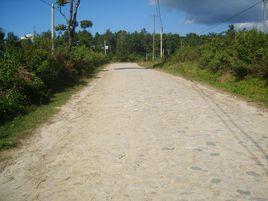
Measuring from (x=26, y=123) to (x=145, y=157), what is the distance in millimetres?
4494

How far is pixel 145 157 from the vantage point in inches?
247

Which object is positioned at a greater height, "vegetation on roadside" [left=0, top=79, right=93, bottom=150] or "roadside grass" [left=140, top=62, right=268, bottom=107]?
"roadside grass" [left=140, top=62, right=268, bottom=107]

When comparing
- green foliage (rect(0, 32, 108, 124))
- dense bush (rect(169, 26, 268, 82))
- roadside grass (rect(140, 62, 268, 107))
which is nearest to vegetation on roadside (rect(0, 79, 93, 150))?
green foliage (rect(0, 32, 108, 124))

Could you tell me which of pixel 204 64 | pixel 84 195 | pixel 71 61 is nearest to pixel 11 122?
pixel 84 195

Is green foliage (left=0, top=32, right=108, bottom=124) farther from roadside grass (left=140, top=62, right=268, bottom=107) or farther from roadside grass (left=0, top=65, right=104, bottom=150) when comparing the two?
roadside grass (left=140, top=62, right=268, bottom=107)

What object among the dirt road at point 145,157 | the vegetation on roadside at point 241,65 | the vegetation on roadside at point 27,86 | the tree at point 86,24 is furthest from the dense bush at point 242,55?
the tree at point 86,24

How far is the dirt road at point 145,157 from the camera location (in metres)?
4.91

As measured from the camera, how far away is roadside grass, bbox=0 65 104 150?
7772mm

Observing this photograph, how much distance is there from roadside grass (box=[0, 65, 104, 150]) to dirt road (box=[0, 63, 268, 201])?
1.07 ft

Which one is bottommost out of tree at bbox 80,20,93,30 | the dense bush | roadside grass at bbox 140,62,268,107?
roadside grass at bbox 140,62,268,107

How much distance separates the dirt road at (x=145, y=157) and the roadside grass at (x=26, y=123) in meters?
0.33

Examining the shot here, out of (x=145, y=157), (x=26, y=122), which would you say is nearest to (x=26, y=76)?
(x=26, y=122)

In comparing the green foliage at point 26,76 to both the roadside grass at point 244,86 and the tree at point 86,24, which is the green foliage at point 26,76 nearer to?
the roadside grass at point 244,86

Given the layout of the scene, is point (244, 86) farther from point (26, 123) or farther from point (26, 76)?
point (26, 123)
